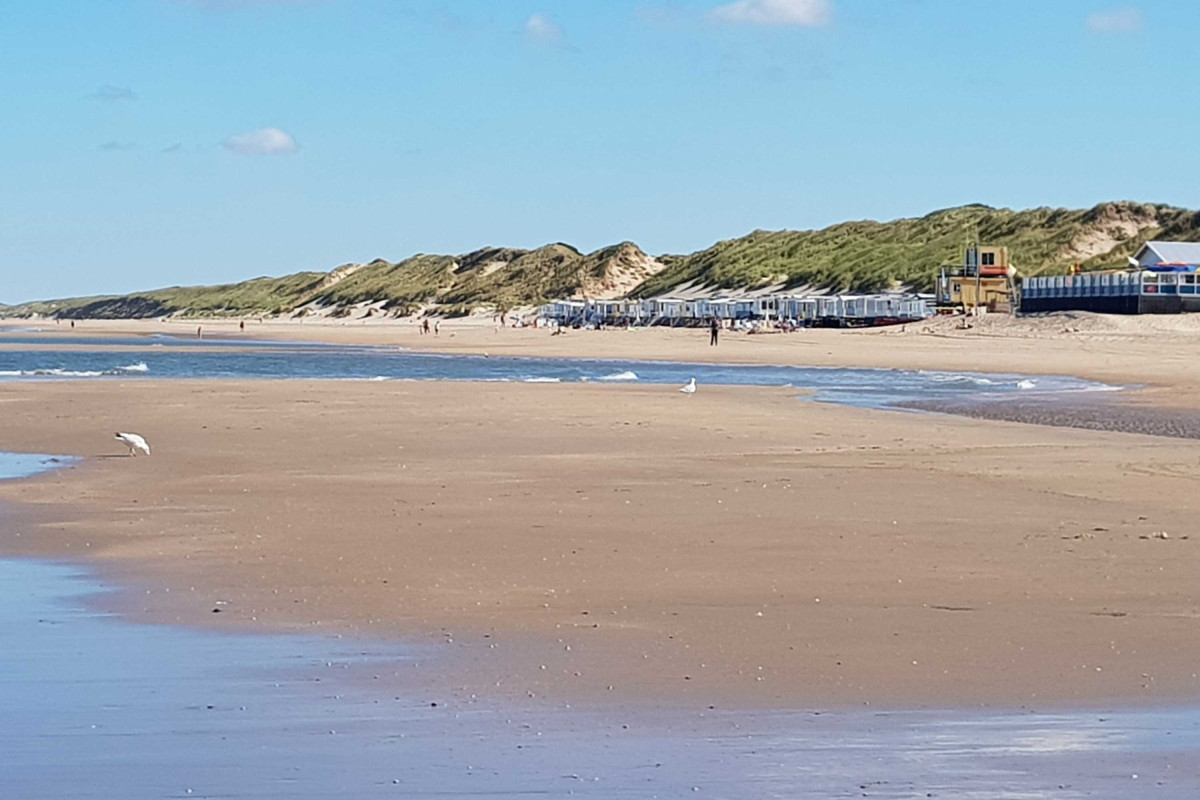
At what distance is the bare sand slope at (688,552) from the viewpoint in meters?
6.90

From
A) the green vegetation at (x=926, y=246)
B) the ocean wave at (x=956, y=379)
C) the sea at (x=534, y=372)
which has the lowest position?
the ocean wave at (x=956, y=379)

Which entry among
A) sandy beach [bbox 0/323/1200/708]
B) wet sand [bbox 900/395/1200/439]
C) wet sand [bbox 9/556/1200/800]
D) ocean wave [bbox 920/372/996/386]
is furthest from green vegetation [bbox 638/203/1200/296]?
wet sand [bbox 9/556/1200/800]

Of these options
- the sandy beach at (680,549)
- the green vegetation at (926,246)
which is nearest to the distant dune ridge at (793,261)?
the green vegetation at (926,246)

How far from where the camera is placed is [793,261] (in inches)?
4744

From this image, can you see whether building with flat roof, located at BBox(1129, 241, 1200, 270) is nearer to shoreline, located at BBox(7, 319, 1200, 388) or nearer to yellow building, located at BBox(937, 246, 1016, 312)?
yellow building, located at BBox(937, 246, 1016, 312)

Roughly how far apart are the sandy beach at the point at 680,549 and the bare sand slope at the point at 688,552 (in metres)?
0.03

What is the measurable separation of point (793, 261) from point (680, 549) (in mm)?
111811

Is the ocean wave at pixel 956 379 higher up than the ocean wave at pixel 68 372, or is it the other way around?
the ocean wave at pixel 68 372

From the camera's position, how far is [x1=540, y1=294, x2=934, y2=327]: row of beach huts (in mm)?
81562

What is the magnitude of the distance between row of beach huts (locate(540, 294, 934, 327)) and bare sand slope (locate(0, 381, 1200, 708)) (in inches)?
2338

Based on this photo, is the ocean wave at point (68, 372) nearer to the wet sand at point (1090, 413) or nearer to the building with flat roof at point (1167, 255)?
the wet sand at point (1090, 413)

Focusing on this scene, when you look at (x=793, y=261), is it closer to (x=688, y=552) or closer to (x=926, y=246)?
(x=926, y=246)

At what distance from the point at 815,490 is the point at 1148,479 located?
3.04 meters

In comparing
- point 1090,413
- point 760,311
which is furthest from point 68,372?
point 760,311
